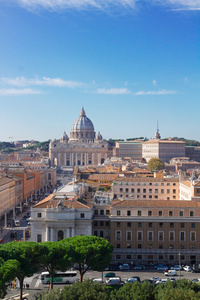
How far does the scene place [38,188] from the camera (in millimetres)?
109938

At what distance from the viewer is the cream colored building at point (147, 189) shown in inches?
2554

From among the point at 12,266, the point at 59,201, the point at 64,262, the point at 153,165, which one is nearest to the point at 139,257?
the point at 59,201

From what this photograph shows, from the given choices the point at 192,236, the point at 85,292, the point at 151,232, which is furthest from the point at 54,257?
the point at 192,236

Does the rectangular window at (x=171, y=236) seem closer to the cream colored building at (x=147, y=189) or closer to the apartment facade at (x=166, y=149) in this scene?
the cream colored building at (x=147, y=189)

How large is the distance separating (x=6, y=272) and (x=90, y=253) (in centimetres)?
849

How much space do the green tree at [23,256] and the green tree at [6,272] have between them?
4.23 feet

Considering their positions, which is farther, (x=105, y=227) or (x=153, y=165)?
(x=153, y=165)

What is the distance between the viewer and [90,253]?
35500 mm

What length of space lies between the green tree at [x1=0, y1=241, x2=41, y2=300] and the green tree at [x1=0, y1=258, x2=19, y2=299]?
129 centimetres

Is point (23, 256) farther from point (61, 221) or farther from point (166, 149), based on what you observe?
point (166, 149)

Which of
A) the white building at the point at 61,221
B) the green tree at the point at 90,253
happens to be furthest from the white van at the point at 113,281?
the white building at the point at 61,221

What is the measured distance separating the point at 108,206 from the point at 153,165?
334ft

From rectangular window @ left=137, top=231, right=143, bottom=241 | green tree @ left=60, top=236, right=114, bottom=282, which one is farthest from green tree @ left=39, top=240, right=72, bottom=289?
rectangular window @ left=137, top=231, right=143, bottom=241

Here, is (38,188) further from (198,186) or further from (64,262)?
(64,262)
